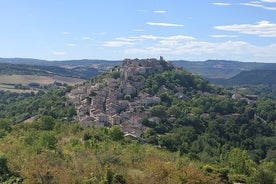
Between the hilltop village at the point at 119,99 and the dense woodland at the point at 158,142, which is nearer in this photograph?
the dense woodland at the point at 158,142

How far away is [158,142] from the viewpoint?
249 ft

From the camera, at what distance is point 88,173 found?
29.0 m

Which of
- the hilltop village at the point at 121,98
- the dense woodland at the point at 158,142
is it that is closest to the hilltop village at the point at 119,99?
the hilltop village at the point at 121,98

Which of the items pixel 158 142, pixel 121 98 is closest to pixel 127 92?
pixel 121 98

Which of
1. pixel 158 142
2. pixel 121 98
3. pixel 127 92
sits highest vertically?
pixel 127 92

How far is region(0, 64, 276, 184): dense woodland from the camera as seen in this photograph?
29203 millimetres

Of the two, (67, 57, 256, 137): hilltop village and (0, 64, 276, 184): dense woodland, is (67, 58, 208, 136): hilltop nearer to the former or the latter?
(67, 57, 256, 137): hilltop village

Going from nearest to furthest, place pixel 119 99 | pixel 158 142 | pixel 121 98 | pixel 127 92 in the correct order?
pixel 158 142 → pixel 119 99 → pixel 121 98 → pixel 127 92

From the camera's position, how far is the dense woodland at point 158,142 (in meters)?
29.2

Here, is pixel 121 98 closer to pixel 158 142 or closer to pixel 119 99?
pixel 119 99

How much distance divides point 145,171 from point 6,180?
9363 millimetres

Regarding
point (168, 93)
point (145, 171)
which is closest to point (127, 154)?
point (145, 171)

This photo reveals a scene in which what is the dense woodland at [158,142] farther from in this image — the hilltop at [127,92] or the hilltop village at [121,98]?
the hilltop village at [121,98]

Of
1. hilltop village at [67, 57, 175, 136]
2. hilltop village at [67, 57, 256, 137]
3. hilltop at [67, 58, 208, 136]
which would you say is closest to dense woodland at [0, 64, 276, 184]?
hilltop at [67, 58, 208, 136]
